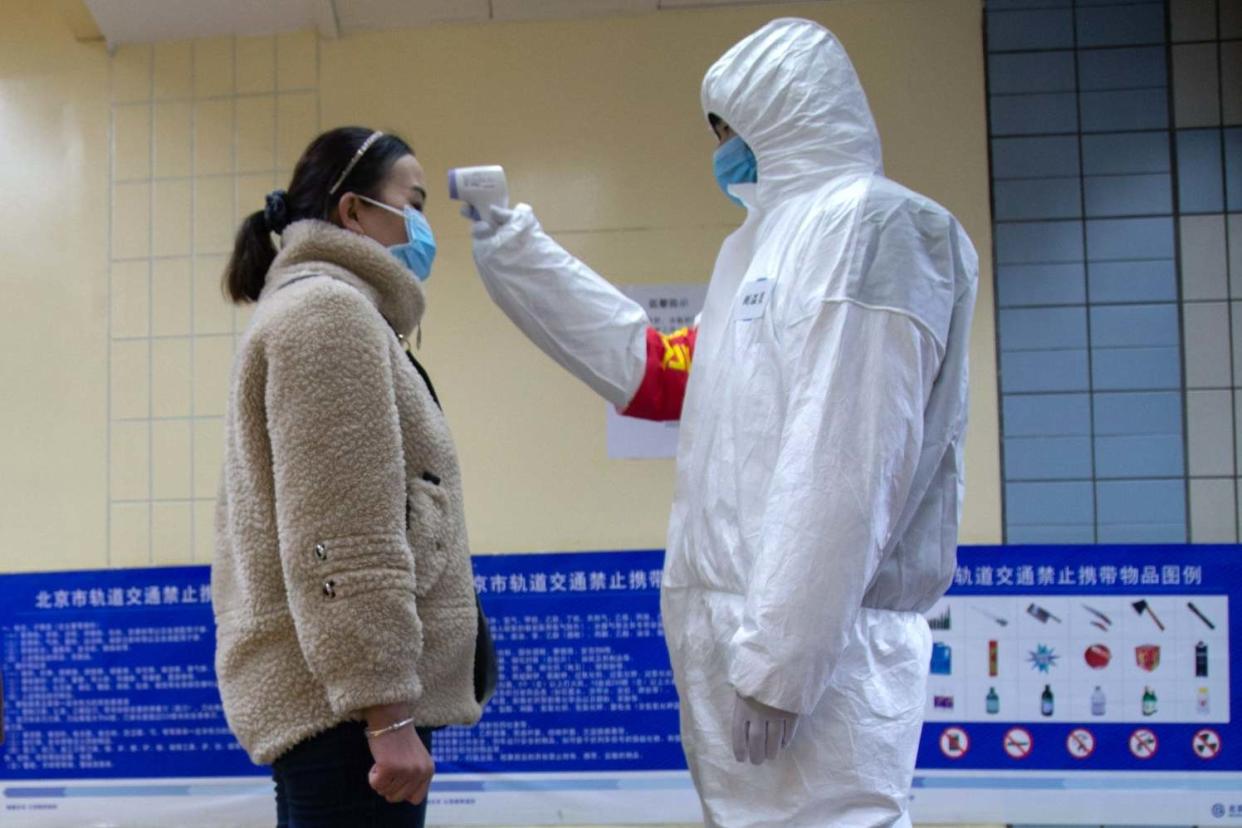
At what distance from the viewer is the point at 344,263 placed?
1.22 metres

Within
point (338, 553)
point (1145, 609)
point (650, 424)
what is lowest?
point (1145, 609)

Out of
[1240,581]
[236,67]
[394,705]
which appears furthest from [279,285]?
[1240,581]

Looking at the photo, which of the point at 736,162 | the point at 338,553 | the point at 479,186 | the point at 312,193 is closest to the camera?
the point at 338,553

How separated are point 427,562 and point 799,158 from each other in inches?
26.8

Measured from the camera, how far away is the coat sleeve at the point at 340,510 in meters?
1.05

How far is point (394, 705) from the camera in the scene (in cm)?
107

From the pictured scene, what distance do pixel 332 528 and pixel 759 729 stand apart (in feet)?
1.59

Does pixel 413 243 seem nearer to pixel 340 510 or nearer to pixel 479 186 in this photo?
pixel 479 186

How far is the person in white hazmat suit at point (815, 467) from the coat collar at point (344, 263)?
40cm

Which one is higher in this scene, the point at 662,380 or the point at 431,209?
the point at 431,209

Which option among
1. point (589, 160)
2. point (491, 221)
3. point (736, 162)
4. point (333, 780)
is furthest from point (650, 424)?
point (333, 780)

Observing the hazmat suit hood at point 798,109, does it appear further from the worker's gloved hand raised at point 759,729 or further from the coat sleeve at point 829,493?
the worker's gloved hand raised at point 759,729

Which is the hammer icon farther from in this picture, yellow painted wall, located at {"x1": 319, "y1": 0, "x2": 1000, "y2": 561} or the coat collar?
the coat collar

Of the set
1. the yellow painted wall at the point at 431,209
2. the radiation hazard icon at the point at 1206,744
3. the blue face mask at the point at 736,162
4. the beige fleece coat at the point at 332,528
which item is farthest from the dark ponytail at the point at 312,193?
the radiation hazard icon at the point at 1206,744
